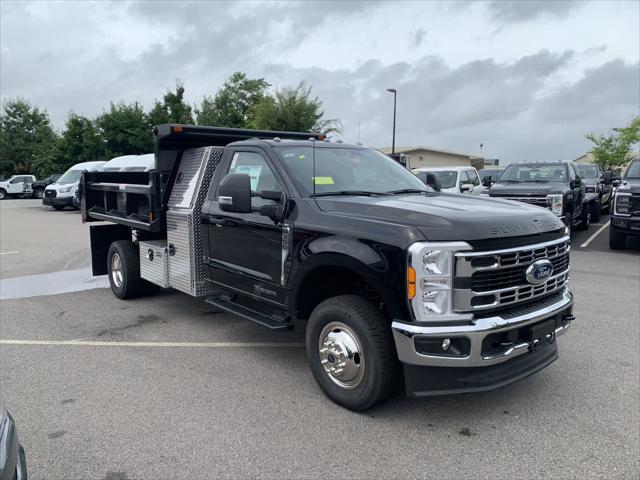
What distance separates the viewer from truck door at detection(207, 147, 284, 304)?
450cm

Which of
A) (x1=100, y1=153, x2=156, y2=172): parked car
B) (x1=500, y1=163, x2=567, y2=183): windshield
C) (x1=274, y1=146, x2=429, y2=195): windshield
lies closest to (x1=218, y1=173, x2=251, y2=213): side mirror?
(x1=274, y1=146, x2=429, y2=195): windshield

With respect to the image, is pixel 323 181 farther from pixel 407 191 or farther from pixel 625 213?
pixel 625 213

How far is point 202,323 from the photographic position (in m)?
6.08

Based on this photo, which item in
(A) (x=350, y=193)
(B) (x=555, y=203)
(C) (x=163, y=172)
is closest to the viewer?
(A) (x=350, y=193)

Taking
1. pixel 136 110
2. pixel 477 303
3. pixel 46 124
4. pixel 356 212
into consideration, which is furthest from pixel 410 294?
pixel 46 124

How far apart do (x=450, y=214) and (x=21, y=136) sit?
5978cm

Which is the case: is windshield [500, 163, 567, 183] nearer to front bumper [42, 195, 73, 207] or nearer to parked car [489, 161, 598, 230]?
parked car [489, 161, 598, 230]

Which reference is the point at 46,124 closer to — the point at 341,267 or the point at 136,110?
the point at 136,110

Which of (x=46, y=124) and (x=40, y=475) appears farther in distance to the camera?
(x=46, y=124)

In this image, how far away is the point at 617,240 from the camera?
11234 millimetres

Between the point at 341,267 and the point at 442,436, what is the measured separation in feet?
4.35

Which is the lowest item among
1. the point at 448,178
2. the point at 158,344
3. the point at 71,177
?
the point at 158,344

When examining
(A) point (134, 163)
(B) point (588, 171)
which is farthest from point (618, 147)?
(A) point (134, 163)

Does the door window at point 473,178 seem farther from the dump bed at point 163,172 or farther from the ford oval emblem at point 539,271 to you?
the ford oval emblem at point 539,271
